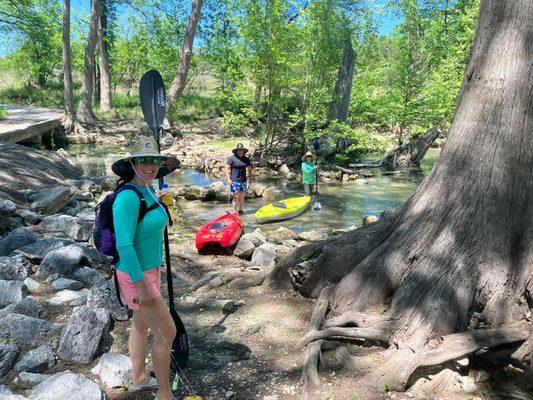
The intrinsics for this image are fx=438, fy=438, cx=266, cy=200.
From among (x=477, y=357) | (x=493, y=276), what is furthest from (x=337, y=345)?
(x=493, y=276)

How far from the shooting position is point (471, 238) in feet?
11.7

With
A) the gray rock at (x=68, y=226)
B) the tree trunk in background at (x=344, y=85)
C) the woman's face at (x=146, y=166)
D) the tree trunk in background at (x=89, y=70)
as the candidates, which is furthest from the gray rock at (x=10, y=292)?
the tree trunk in background at (x=89, y=70)

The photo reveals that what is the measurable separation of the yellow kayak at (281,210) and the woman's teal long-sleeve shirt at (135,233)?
750 cm

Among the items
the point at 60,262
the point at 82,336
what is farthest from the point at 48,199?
the point at 82,336

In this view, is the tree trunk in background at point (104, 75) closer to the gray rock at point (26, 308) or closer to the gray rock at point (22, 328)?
the gray rock at point (26, 308)

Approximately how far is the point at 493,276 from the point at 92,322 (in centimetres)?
331

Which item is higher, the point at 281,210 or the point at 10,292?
the point at 10,292

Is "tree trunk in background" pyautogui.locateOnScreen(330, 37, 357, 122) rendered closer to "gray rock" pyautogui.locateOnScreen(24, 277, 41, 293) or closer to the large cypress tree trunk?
the large cypress tree trunk

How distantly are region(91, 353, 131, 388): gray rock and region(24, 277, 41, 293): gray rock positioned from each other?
5.28ft

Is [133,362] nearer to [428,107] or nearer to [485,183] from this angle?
[485,183]

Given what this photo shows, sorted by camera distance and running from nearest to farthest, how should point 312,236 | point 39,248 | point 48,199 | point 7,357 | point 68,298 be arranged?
point 7,357
point 68,298
point 39,248
point 48,199
point 312,236

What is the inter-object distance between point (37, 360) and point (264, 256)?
3875 millimetres

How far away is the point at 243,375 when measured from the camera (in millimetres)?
3520

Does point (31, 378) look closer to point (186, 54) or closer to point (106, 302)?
point (106, 302)
